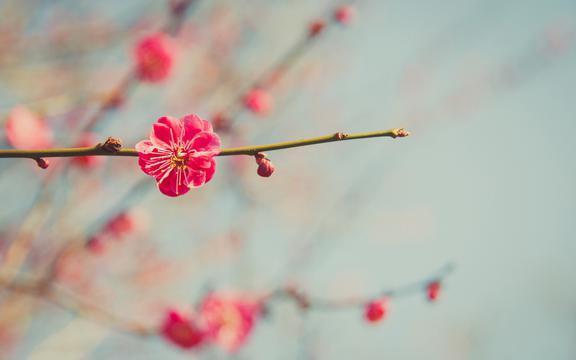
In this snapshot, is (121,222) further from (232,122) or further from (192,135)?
(192,135)

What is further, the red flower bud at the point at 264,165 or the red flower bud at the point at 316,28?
the red flower bud at the point at 316,28

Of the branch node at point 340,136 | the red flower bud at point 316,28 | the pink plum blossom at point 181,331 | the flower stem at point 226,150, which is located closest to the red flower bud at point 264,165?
the flower stem at point 226,150

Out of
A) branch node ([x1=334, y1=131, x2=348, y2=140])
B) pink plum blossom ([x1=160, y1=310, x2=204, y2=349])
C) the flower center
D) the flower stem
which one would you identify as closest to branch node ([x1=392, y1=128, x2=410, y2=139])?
the flower stem

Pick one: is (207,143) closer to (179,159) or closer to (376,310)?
(179,159)

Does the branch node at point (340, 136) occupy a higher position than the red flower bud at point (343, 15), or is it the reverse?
the red flower bud at point (343, 15)

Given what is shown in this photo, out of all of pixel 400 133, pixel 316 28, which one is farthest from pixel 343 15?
pixel 400 133

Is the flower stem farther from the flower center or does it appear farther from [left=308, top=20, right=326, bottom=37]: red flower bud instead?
[left=308, top=20, right=326, bottom=37]: red flower bud

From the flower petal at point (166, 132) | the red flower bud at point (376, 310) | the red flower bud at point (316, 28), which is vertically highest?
the red flower bud at point (316, 28)

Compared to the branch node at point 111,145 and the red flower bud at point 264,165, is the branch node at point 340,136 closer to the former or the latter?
the red flower bud at point 264,165
